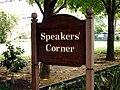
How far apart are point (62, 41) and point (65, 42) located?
52 mm

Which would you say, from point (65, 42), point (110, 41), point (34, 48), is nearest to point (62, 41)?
point (65, 42)

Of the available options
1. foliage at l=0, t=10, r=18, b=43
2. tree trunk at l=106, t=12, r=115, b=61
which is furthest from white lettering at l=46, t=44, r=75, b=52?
foliage at l=0, t=10, r=18, b=43

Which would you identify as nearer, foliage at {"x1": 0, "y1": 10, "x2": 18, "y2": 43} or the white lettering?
the white lettering

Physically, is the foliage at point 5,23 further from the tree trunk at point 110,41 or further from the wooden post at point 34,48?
the wooden post at point 34,48

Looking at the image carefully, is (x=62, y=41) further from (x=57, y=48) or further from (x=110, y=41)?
(x=110, y=41)

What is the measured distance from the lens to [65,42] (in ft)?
13.2

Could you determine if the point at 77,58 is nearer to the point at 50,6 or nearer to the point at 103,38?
the point at 50,6

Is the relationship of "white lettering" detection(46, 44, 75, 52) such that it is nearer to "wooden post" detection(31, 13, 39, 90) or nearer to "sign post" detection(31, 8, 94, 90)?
"sign post" detection(31, 8, 94, 90)

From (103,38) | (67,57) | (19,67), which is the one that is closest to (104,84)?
(67,57)

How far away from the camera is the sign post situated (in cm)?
388

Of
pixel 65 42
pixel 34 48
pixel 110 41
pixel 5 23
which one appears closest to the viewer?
pixel 65 42

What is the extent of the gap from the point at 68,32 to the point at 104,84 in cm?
187

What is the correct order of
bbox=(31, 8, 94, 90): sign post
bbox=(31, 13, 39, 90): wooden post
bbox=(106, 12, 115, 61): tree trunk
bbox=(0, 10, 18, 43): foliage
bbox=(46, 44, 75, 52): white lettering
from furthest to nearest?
bbox=(0, 10, 18, 43): foliage → bbox=(106, 12, 115, 61): tree trunk → bbox=(31, 13, 39, 90): wooden post → bbox=(46, 44, 75, 52): white lettering → bbox=(31, 8, 94, 90): sign post

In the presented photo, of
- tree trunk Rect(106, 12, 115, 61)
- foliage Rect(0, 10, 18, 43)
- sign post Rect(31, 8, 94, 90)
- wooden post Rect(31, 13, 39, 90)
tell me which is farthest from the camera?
foliage Rect(0, 10, 18, 43)
